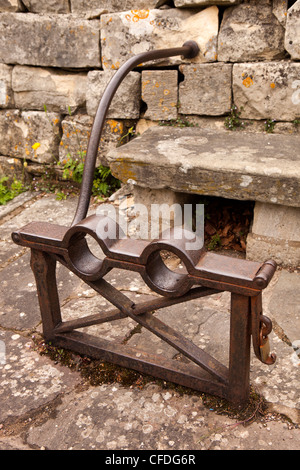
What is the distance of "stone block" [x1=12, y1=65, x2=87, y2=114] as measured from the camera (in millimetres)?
3539

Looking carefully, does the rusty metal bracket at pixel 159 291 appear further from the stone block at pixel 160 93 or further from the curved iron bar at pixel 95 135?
the stone block at pixel 160 93

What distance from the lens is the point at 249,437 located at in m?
1.52

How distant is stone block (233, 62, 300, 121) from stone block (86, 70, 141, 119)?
2.49 ft

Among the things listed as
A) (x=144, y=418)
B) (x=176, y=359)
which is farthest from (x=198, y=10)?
(x=144, y=418)

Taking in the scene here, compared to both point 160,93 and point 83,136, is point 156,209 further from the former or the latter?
point 83,136

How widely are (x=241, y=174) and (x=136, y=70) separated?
1.45 m

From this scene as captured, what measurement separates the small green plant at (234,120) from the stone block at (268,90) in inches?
1.5

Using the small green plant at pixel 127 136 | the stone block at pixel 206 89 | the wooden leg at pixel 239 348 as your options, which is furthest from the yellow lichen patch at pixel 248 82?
the wooden leg at pixel 239 348

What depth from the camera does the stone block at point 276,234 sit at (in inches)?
95.7

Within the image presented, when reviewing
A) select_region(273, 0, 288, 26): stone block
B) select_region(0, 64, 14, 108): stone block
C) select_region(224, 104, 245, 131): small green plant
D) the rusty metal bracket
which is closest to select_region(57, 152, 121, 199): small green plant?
select_region(0, 64, 14, 108): stone block

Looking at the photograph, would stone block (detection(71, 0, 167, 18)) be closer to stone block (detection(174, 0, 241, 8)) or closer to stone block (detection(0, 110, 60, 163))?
stone block (detection(174, 0, 241, 8))

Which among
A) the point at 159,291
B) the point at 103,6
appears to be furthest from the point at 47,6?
the point at 159,291
